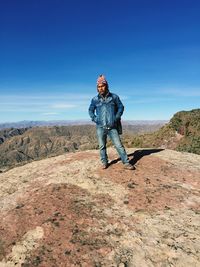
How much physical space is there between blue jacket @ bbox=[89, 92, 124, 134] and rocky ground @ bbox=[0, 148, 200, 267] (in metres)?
2.21

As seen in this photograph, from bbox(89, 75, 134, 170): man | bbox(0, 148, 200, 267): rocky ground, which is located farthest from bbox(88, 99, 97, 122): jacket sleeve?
bbox(0, 148, 200, 267): rocky ground

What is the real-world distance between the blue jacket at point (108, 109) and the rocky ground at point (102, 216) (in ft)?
7.24

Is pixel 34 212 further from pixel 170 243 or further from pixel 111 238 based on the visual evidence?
pixel 170 243

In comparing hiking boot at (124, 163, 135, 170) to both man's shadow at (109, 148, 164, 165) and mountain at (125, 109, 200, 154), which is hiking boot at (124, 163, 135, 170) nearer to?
man's shadow at (109, 148, 164, 165)

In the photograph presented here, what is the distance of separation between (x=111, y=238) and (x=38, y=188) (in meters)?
4.96

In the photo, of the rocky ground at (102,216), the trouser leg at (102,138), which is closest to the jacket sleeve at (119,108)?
A: the trouser leg at (102,138)

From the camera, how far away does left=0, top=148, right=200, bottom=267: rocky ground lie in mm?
8266

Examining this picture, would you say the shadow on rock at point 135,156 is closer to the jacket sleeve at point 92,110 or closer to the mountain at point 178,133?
the jacket sleeve at point 92,110

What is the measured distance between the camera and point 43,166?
17.0 meters

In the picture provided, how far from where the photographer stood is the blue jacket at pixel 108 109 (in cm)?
1377

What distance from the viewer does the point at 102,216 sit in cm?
1024

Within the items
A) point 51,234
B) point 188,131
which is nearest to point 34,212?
point 51,234

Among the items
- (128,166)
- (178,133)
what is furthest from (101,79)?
(178,133)

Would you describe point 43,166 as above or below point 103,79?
below
